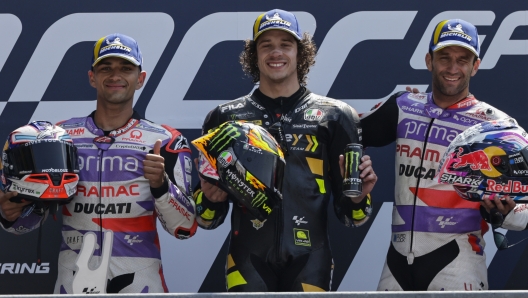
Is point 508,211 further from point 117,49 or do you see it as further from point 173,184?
point 117,49

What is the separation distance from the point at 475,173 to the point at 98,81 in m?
1.66

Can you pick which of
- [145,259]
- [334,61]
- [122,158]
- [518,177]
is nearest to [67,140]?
[122,158]

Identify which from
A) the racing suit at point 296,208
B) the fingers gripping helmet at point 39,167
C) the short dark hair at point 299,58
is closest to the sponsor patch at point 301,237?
the racing suit at point 296,208

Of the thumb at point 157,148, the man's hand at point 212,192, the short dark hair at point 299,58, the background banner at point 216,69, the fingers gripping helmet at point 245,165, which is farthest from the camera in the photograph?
the background banner at point 216,69

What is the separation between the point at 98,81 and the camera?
3.60 m

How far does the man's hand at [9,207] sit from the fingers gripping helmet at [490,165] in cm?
173

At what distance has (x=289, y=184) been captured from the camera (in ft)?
11.0

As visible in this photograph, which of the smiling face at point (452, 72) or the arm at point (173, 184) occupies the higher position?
the smiling face at point (452, 72)

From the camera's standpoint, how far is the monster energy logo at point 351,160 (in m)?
3.07

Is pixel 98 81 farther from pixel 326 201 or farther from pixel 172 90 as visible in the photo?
pixel 326 201

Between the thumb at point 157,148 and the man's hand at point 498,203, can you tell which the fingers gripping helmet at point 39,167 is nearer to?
the thumb at point 157,148

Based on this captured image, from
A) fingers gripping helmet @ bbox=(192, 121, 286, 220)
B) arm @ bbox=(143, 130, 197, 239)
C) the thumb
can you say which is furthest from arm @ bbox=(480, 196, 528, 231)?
the thumb

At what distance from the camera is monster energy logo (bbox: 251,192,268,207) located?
3.06 meters

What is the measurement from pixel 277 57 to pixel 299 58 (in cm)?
23
